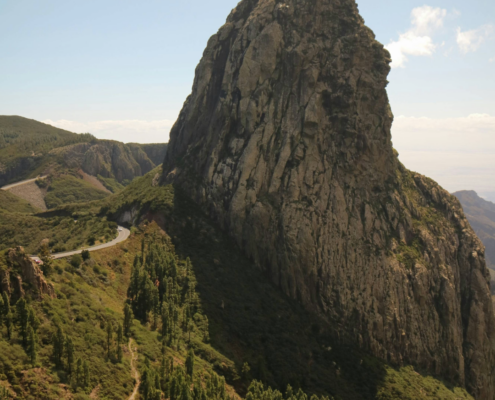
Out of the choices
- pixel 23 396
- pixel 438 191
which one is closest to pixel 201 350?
pixel 23 396

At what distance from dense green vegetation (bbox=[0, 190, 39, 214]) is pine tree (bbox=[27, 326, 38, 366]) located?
139402 mm

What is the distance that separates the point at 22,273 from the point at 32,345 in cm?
1240

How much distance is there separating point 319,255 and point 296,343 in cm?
2450

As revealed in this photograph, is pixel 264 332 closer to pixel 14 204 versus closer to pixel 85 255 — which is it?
pixel 85 255

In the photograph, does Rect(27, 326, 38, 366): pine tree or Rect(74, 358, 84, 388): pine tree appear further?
Rect(74, 358, 84, 388): pine tree

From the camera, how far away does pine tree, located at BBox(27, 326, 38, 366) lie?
148 ft

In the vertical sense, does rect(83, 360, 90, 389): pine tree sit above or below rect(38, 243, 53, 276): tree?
below

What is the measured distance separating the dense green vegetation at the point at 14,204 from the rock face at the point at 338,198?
286 ft

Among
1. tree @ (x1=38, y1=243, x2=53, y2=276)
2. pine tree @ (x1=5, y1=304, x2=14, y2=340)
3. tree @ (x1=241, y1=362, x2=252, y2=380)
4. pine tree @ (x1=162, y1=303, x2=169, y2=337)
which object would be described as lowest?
tree @ (x1=241, y1=362, x2=252, y2=380)

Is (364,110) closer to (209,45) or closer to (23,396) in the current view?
(209,45)

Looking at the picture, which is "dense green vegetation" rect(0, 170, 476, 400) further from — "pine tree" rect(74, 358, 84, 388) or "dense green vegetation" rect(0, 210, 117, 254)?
"dense green vegetation" rect(0, 210, 117, 254)

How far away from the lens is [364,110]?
115m

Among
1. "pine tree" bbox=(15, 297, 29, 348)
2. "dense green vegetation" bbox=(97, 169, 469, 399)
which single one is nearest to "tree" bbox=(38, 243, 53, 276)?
"pine tree" bbox=(15, 297, 29, 348)

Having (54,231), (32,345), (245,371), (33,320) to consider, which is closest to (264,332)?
(245,371)
